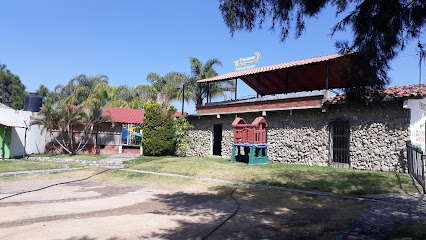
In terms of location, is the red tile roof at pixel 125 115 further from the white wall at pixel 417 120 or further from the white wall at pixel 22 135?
the white wall at pixel 417 120

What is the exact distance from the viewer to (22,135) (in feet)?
64.3

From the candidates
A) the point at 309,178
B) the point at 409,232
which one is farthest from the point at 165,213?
the point at 309,178

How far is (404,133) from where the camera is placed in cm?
1172

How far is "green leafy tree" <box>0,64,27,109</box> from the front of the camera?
145 feet

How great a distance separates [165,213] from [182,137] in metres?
14.3

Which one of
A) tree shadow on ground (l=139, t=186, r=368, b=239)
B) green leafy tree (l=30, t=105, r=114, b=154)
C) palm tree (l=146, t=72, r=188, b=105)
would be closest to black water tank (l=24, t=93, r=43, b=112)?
green leafy tree (l=30, t=105, r=114, b=154)

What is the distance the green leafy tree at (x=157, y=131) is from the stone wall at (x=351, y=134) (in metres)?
4.03

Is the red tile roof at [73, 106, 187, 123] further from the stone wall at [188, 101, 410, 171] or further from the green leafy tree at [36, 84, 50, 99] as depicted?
the green leafy tree at [36, 84, 50, 99]

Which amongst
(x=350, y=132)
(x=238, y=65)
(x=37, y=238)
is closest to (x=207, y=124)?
(x=238, y=65)

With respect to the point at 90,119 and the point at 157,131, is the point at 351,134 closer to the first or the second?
the point at 157,131

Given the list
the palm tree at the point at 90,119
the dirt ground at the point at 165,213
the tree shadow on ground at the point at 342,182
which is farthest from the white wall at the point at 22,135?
the tree shadow on ground at the point at 342,182

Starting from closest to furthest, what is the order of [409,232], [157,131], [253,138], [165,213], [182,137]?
[409,232]
[165,213]
[253,138]
[157,131]
[182,137]

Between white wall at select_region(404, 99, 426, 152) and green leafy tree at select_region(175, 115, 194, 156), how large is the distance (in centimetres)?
1321

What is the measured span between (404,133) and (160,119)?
47.0 feet
